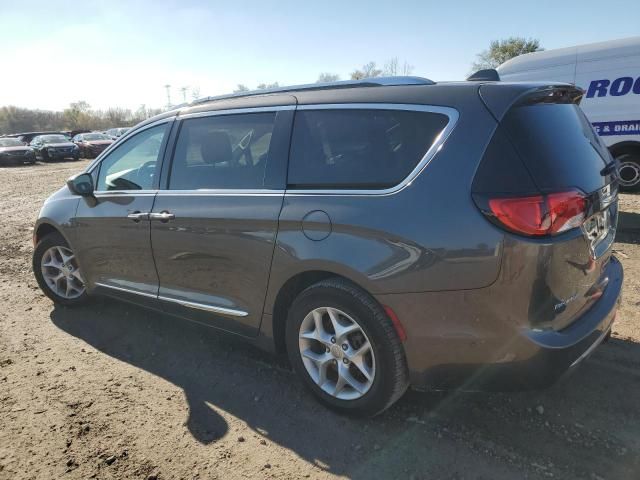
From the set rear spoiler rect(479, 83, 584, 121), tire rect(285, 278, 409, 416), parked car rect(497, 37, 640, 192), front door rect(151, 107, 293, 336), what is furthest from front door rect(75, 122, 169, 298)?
parked car rect(497, 37, 640, 192)

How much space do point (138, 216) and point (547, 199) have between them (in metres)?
→ 2.72

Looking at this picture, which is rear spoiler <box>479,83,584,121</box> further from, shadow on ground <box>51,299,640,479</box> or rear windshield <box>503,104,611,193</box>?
shadow on ground <box>51,299,640,479</box>

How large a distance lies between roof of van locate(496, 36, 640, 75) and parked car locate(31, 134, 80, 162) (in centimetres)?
2677

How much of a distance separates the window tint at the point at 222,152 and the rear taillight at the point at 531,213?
1.44 metres

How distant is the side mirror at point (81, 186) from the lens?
12.7 feet

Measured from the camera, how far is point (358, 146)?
8.38 feet

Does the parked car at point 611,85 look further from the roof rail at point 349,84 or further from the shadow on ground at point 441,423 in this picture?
the roof rail at point 349,84

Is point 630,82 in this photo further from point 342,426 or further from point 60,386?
point 60,386

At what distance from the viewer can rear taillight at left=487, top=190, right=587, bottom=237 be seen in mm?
2043

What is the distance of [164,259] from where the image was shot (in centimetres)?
339

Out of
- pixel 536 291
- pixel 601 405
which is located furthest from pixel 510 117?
pixel 601 405

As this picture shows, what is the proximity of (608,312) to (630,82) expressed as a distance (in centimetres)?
744

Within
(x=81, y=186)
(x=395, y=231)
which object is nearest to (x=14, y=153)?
(x=81, y=186)

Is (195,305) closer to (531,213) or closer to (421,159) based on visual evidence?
(421,159)
